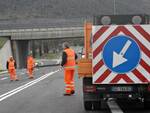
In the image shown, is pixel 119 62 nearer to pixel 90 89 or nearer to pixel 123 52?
pixel 123 52

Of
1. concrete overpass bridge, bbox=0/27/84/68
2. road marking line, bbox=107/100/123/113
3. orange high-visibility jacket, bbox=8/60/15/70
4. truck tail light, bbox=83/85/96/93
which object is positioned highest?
concrete overpass bridge, bbox=0/27/84/68

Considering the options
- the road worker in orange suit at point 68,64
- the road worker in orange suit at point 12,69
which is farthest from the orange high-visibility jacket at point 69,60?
the road worker in orange suit at point 12,69

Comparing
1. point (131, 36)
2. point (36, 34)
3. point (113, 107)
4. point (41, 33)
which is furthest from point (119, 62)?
point (36, 34)

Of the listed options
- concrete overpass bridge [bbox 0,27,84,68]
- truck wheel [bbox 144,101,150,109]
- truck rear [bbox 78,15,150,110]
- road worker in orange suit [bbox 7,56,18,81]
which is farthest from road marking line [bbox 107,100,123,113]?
concrete overpass bridge [bbox 0,27,84,68]

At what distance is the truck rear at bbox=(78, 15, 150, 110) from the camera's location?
1323cm

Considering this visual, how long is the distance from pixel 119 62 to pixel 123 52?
0.24 metres

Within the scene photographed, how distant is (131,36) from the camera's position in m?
13.3

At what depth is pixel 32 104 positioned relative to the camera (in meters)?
16.6

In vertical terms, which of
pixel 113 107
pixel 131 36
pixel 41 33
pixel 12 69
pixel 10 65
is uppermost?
pixel 41 33

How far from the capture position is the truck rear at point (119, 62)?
13234 mm

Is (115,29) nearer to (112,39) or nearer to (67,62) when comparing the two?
(112,39)

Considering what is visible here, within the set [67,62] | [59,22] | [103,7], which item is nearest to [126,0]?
[103,7]

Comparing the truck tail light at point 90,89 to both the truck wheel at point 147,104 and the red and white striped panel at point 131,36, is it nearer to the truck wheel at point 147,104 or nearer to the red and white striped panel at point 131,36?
the red and white striped panel at point 131,36

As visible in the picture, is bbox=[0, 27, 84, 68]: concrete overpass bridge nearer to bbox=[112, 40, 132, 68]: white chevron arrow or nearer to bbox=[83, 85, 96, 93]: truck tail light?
bbox=[83, 85, 96, 93]: truck tail light
